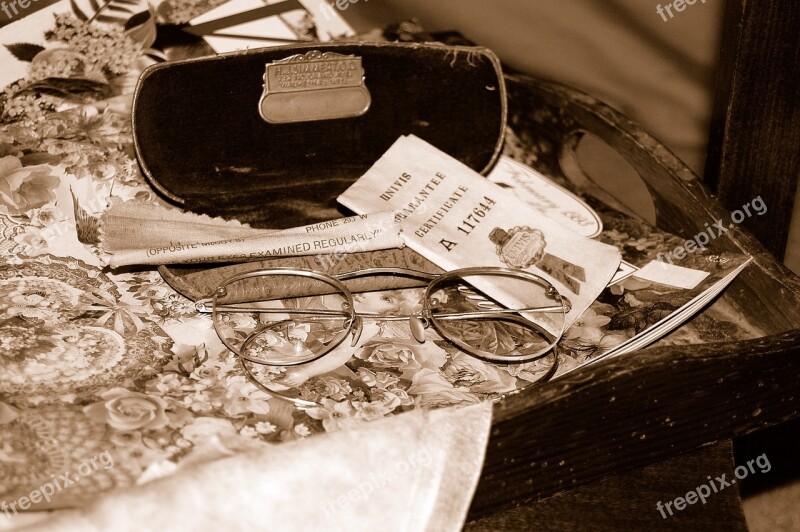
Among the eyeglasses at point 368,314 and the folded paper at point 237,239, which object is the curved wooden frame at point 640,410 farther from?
the folded paper at point 237,239

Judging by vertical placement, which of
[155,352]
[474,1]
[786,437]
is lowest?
[786,437]

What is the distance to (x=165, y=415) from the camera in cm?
40

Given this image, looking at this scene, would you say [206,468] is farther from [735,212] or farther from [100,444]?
[735,212]

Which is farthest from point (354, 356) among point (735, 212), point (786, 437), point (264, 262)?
point (786, 437)

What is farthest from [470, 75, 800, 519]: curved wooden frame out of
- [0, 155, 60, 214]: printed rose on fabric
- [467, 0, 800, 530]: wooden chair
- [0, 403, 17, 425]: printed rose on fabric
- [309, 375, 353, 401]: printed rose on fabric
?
[0, 155, 60, 214]: printed rose on fabric

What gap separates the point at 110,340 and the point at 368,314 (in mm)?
155

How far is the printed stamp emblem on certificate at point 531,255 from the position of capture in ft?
1.66

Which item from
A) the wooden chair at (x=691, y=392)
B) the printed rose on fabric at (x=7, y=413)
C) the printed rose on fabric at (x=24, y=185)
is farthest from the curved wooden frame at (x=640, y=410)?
the printed rose on fabric at (x=24, y=185)

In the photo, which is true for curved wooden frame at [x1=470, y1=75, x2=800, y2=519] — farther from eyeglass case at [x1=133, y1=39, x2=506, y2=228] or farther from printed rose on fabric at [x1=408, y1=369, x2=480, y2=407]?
eyeglass case at [x1=133, y1=39, x2=506, y2=228]

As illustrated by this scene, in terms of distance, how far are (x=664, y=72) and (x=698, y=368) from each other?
1.30 ft

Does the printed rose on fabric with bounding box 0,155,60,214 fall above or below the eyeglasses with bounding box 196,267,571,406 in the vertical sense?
above

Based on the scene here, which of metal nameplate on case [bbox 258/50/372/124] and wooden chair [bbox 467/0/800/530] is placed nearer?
wooden chair [bbox 467/0/800/530]

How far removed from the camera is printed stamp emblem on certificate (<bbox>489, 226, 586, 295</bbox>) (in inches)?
19.9

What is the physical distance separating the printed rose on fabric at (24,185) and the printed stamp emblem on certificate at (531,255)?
1.01 ft
